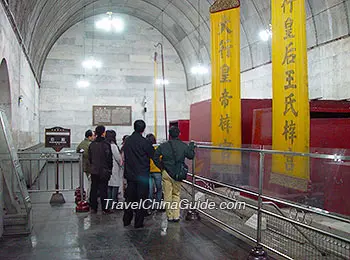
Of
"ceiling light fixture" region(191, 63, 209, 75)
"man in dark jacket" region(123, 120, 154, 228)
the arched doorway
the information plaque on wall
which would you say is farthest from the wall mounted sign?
the information plaque on wall

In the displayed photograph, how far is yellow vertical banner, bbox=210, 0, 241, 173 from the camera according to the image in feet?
23.9

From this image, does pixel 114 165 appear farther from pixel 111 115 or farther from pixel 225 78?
pixel 111 115

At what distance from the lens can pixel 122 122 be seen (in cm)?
2030

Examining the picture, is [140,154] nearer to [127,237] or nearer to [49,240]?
[127,237]

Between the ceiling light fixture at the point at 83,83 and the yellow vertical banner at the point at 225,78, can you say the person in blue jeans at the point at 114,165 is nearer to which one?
the yellow vertical banner at the point at 225,78

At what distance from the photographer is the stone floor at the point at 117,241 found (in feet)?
15.5

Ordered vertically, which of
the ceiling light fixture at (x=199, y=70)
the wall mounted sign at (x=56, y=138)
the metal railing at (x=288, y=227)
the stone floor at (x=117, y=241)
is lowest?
the stone floor at (x=117, y=241)

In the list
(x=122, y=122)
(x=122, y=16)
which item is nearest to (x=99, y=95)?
(x=122, y=122)

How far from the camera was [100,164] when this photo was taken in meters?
7.00

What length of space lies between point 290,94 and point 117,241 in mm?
3151

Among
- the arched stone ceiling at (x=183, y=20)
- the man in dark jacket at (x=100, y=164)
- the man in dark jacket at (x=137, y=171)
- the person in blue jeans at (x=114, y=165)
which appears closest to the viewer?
the man in dark jacket at (x=137, y=171)

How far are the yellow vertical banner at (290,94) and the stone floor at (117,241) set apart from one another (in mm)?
1158

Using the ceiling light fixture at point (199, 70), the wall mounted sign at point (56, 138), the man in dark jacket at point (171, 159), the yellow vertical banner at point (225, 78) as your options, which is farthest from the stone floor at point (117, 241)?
the ceiling light fixture at point (199, 70)

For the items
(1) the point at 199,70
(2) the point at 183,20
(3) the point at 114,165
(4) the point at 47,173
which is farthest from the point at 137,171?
(1) the point at 199,70
